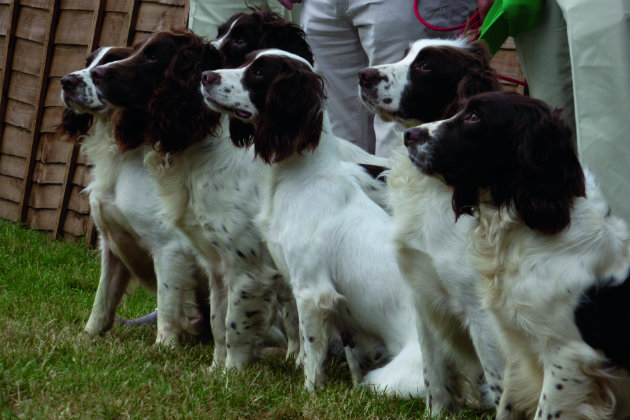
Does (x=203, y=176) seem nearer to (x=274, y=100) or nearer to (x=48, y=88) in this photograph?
(x=274, y=100)

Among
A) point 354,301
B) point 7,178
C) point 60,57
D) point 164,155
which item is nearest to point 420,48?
point 354,301

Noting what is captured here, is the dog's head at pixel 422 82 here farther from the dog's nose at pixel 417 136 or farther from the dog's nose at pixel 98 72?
the dog's nose at pixel 98 72

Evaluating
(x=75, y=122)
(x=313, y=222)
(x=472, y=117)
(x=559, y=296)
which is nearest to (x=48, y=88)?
(x=75, y=122)

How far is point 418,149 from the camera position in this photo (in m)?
3.14

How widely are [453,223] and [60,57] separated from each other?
547cm

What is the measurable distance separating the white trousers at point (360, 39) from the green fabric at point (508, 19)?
2.23 ft

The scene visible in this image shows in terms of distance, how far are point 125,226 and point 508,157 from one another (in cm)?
241

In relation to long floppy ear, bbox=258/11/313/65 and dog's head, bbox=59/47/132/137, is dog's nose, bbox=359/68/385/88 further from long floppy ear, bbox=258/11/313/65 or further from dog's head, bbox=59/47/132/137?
dog's head, bbox=59/47/132/137

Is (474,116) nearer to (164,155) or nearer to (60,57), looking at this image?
(164,155)

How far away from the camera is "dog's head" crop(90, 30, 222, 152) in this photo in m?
4.41

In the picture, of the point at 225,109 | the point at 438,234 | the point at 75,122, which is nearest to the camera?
the point at 438,234

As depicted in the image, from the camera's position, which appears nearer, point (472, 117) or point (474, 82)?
point (472, 117)

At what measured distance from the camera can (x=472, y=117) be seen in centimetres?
312

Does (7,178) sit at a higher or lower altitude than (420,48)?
lower
